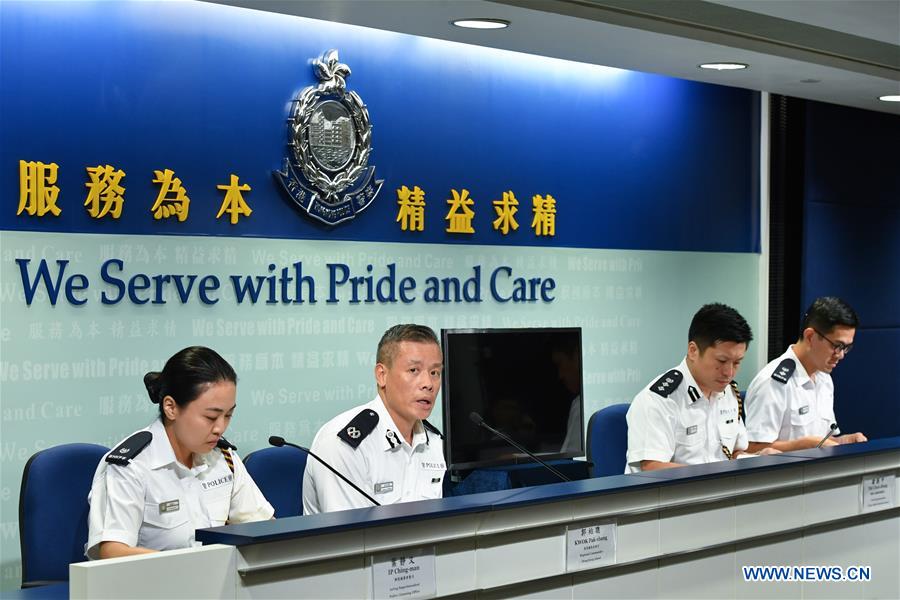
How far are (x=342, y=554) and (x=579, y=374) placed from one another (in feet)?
8.51

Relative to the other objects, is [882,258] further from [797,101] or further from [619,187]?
[619,187]

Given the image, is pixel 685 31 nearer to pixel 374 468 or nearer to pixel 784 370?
pixel 784 370

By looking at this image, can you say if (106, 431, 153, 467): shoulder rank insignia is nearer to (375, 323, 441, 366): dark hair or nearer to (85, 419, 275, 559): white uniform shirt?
(85, 419, 275, 559): white uniform shirt

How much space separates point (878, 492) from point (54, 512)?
2.50 metres

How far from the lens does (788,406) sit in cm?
531

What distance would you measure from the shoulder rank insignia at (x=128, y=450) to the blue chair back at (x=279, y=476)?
2.49 ft

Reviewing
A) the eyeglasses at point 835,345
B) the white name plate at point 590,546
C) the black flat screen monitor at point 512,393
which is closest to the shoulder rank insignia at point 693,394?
the black flat screen monitor at point 512,393

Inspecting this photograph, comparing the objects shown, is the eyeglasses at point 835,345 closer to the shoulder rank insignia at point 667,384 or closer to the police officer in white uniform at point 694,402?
the police officer in white uniform at point 694,402

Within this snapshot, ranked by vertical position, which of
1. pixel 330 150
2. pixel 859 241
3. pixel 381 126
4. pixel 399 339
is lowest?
pixel 399 339

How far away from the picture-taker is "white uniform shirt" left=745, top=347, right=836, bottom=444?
17.2ft

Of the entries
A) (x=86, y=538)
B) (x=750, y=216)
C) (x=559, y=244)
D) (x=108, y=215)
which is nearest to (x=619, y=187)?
(x=559, y=244)

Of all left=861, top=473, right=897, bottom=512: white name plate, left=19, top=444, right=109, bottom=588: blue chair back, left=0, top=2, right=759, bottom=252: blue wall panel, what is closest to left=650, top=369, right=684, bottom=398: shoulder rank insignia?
left=861, top=473, right=897, bottom=512: white name plate

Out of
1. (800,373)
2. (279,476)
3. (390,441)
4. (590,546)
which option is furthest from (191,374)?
(800,373)

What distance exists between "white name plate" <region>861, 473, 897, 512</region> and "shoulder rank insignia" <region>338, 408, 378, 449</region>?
1520 mm
